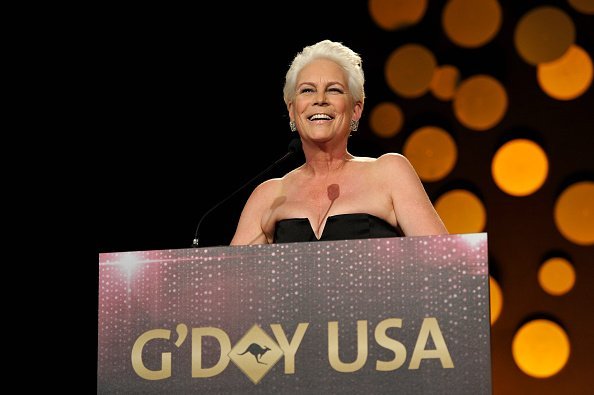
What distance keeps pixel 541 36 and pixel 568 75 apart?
176 mm

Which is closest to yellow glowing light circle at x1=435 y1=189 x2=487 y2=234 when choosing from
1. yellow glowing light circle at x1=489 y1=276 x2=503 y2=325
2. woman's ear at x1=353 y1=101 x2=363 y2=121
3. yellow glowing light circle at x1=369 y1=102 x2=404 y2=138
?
yellow glowing light circle at x1=489 y1=276 x2=503 y2=325

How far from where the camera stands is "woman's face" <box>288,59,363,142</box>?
214cm

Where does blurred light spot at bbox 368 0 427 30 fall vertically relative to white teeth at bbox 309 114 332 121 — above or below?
above

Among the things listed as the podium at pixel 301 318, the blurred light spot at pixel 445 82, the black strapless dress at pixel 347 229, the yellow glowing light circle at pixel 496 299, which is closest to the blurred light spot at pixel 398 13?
the blurred light spot at pixel 445 82

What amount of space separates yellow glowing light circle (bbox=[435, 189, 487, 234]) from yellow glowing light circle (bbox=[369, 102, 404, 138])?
1.02ft

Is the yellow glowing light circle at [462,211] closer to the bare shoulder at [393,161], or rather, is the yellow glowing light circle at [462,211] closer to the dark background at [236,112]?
the dark background at [236,112]

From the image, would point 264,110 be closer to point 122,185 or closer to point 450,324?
point 122,185

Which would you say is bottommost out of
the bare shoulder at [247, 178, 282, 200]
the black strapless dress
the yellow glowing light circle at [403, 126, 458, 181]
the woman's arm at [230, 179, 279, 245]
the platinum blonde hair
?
the black strapless dress

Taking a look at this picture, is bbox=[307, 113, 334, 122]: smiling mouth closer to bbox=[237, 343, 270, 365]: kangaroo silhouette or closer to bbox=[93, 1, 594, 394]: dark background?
bbox=[237, 343, 270, 365]: kangaroo silhouette

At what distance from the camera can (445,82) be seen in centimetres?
325

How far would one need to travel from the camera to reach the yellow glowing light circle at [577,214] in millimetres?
3039

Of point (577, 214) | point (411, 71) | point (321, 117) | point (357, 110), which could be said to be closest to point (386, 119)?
point (411, 71)

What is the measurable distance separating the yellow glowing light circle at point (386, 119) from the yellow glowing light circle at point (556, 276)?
28.5 inches

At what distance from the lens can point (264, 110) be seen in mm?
3311
